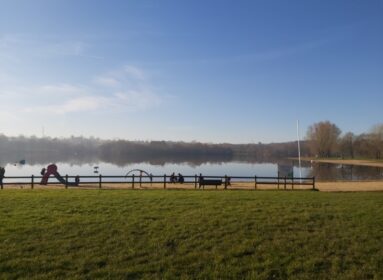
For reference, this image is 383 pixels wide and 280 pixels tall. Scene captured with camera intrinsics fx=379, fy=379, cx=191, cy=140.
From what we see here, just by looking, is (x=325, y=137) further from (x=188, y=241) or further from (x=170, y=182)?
(x=188, y=241)

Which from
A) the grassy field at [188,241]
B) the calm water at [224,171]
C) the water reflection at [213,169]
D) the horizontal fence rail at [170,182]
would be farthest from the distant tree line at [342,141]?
the grassy field at [188,241]

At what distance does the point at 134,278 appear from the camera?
6387 millimetres

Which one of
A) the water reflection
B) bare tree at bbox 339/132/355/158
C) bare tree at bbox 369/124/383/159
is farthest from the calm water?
bare tree at bbox 339/132/355/158

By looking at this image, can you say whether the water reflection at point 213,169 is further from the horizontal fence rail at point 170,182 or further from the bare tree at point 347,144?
the bare tree at point 347,144

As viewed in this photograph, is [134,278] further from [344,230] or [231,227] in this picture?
[344,230]

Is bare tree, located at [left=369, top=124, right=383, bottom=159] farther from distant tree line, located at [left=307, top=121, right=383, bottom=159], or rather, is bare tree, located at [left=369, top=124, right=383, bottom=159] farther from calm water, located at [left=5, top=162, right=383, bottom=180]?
calm water, located at [left=5, top=162, right=383, bottom=180]

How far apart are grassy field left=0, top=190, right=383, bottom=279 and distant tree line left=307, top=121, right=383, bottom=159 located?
343ft

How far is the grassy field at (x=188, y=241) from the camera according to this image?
6.75 m

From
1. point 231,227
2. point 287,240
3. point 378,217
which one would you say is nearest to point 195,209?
point 231,227

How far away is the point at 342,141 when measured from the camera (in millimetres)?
118750

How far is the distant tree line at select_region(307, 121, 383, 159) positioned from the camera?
10825 cm

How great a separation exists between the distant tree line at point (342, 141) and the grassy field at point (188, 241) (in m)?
105

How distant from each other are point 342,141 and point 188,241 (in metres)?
120

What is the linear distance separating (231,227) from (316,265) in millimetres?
3071
